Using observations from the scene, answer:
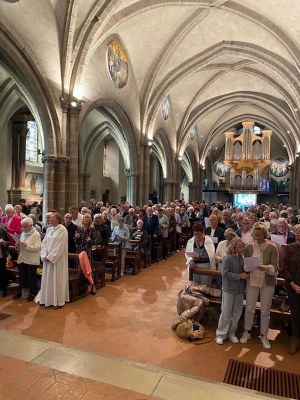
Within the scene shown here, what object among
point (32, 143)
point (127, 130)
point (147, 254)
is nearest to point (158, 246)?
point (147, 254)

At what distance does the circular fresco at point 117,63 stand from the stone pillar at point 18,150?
18.2ft

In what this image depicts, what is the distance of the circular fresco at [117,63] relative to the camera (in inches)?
563

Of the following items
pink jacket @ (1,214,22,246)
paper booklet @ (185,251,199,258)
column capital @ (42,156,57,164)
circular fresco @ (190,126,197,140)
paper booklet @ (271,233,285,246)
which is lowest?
paper booklet @ (185,251,199,258)

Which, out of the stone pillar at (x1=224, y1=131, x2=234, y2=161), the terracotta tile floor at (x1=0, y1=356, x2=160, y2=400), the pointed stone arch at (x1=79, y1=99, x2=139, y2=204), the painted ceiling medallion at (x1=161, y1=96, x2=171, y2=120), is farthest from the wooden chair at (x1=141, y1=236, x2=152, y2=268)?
the stone pillar at (x1=224, y1=131, x2=234, y2=161)

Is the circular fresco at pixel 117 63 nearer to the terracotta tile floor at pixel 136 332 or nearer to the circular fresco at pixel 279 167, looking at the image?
the terracotta tile floor at pixel 136 332

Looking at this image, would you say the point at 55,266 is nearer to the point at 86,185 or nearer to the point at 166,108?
the point at 86,185

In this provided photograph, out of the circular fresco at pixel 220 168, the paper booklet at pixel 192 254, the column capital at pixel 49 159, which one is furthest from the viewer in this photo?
the circular fresco at pixel 220 168

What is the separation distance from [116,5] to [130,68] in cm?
509

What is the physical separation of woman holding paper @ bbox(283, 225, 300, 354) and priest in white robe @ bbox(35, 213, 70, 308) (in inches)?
149

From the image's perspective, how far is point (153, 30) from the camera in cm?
1454

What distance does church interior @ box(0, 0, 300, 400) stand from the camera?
3936mm

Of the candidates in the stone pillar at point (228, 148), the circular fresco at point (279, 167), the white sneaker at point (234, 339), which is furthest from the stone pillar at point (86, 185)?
the circular fresco at point (279, 167)

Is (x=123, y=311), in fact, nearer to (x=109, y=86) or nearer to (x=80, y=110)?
(x=80, y=110)

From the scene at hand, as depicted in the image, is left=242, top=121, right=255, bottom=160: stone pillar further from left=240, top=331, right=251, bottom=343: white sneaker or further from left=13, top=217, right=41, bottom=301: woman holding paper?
left=240, top=331, right=251, bottom=343: white sneaker
